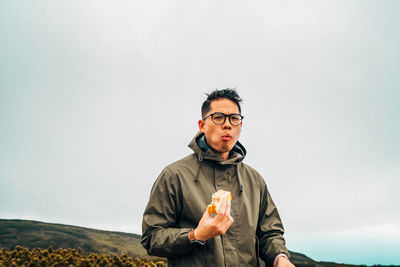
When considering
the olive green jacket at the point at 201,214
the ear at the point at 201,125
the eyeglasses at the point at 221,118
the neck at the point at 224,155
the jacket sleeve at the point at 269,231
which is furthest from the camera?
the ear at the point at 201,125

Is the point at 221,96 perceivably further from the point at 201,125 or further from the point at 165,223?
the point at 165,223

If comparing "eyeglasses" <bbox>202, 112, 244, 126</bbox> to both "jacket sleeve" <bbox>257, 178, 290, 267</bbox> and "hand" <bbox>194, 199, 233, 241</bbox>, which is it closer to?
"jacket sleeve" <bbox>257, 178, 290, 267</bbox>

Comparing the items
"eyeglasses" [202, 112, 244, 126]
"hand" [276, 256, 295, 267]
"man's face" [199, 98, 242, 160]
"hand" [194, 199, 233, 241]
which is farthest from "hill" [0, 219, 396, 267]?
"hand" [194, 199, 233, 241]

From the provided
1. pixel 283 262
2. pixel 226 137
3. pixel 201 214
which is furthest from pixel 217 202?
pixel 283 262

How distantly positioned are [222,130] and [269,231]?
159 centimetres

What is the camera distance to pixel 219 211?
128 inches

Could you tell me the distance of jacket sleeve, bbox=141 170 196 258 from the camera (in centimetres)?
350

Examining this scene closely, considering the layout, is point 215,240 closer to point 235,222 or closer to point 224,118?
point 235,222

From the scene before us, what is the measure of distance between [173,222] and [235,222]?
2.62 ft

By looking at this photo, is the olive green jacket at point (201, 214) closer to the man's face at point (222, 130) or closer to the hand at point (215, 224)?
the man's face at point (222, 130)

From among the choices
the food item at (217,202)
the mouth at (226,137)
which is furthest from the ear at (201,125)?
the food item at (217,202)

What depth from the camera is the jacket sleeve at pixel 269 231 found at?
402 centimetres

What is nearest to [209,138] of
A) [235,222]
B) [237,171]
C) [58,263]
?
[237,171]

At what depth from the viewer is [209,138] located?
4281mm
